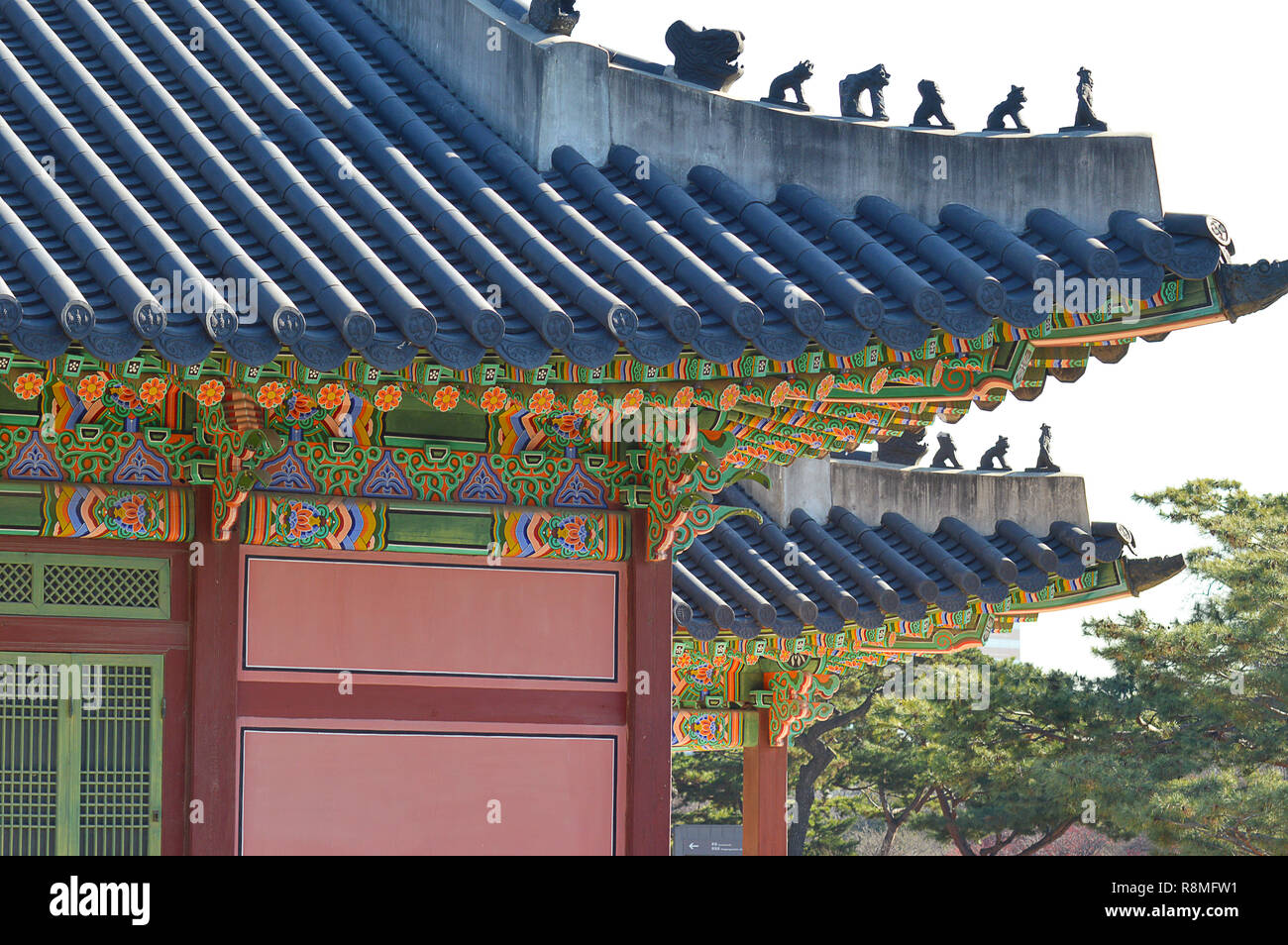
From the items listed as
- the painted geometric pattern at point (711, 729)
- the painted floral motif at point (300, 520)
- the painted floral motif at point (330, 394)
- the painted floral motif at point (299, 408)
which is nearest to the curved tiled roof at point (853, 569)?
the painted geometric pattern at point (711, 729)

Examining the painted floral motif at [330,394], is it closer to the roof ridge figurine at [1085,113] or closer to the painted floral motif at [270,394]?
the painted floral motif at [270,394]

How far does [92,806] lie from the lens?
25.7ft

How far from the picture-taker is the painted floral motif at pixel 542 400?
7.52 m

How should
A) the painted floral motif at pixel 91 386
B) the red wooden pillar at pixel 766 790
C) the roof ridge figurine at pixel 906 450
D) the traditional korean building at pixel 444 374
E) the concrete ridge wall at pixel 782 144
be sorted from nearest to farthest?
the painted floral motif at pixel 91 386
the traditional korean building at pixel 444 374
the concrete ridge wall at pixel 782 144
the roof ridge figurine at pixel 906 450
the red wooden pillar at pixel 766 790

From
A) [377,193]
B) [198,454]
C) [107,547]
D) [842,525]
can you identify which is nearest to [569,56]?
[377,193]

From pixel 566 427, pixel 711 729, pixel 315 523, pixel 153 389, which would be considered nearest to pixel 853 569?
pixel 711 729

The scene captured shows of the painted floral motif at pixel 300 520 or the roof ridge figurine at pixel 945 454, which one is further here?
the roof ridge figurine at pixel 945 454

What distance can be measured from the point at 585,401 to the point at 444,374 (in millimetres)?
607

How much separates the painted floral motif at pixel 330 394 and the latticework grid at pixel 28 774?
1.90 metres

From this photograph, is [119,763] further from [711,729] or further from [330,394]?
[711,729]

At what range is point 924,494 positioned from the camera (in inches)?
536
